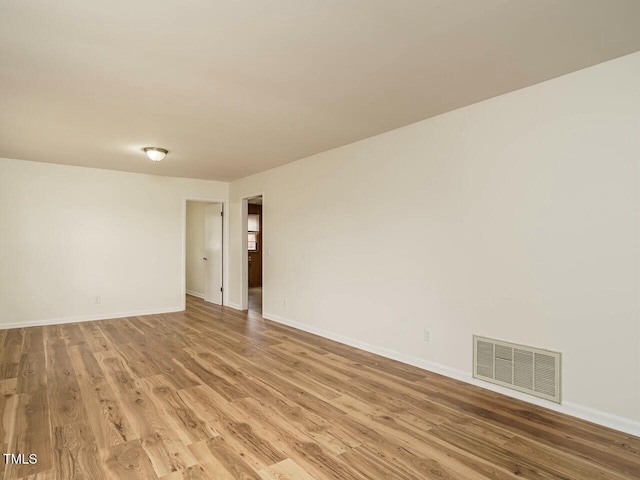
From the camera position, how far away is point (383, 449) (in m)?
2.20

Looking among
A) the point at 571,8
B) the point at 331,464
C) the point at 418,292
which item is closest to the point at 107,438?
the point at 331,464

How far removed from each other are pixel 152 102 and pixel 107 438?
2573 mm

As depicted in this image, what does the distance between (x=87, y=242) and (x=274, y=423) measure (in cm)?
490

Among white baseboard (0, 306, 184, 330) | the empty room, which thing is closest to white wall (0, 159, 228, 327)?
white baseboard (0, 306, 184, 330)

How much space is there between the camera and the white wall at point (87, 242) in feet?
17.2

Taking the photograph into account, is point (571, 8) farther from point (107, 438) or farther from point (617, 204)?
point (107, 438)

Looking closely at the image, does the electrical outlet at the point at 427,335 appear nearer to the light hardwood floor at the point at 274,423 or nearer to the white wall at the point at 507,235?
the white wall at the point at 507,235

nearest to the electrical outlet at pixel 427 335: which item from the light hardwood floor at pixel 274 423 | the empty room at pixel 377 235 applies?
the empty room at pixel 377 235

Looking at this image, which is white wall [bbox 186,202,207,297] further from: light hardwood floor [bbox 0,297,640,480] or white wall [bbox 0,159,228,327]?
light hardwood floor [bbox 0,297,640,480]

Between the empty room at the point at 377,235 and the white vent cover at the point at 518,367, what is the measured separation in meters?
0.02

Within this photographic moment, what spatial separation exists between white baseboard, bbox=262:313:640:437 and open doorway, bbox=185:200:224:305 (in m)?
3.08

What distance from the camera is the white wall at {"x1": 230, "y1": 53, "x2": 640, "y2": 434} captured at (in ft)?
7.91

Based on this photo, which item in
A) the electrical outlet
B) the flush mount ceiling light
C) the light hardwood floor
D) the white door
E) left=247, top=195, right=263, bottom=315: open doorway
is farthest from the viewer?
left=247, top=195, right=263, bottom=315: open doorway

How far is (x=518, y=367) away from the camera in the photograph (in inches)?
113
